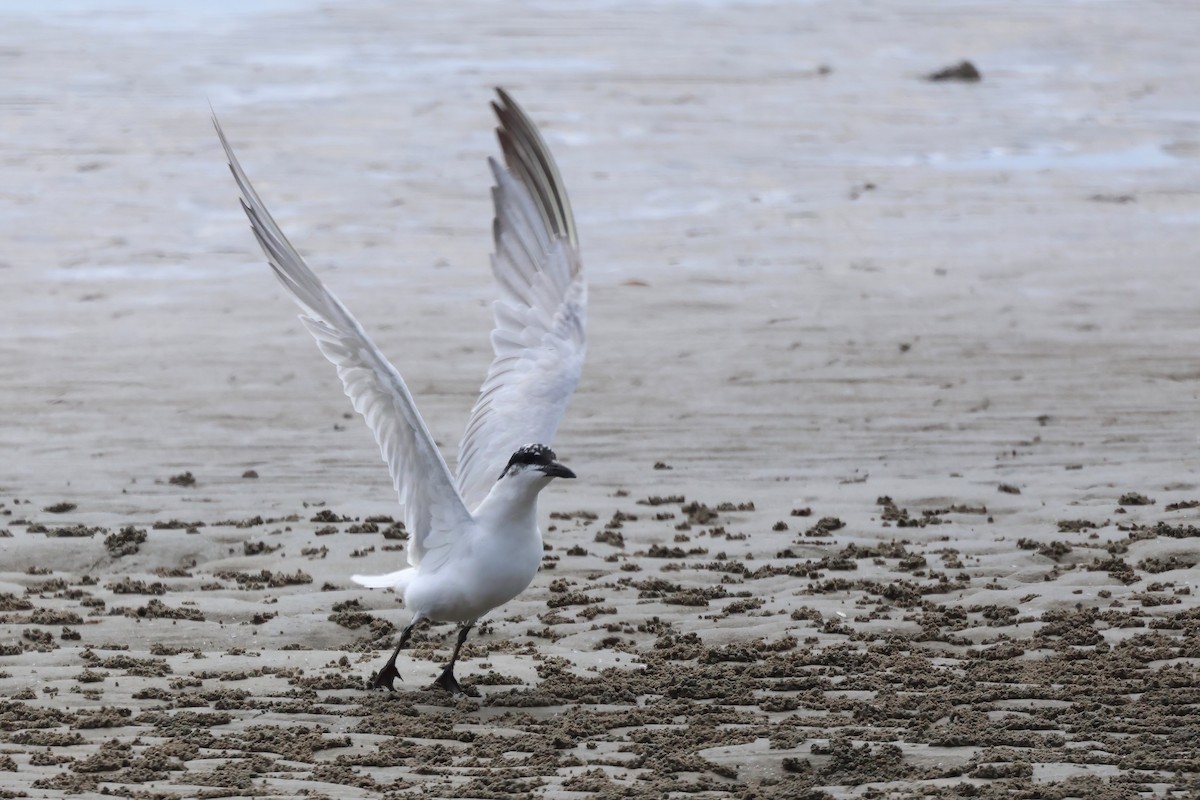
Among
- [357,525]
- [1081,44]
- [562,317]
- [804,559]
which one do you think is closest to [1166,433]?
[804,559]

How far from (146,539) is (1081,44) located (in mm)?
21861

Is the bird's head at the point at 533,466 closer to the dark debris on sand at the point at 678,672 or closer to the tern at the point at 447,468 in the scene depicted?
the tern at the point at 447,468

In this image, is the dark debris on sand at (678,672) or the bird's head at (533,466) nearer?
the dark debris on sand at (678,672)

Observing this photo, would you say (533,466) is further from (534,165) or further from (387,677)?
(534,165)

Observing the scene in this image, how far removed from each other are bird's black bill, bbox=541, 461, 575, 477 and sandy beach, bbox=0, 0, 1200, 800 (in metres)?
0.86

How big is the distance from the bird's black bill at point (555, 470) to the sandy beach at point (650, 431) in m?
0.86

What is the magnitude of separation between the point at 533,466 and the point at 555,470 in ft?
0.45

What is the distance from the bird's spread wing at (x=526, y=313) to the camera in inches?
336

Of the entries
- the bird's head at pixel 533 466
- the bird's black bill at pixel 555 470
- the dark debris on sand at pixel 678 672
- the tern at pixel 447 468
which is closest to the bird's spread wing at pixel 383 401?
the tern at pixel 447 468

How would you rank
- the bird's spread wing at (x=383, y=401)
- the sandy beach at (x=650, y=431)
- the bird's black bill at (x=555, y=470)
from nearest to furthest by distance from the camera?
the sandy beach at (x=650, y=431), the bird's black bill at (x=555, y=470), the bird's spread wing at (x=383, y=401)

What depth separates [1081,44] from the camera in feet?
91.6

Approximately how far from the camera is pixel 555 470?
7.08m

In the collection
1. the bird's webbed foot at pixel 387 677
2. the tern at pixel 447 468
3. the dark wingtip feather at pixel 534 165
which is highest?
the dark wingtip feather at pixel 534 165

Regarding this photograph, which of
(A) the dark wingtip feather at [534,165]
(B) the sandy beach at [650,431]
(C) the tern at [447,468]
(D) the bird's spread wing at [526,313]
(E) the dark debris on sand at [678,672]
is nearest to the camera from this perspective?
(E) the dark debris on sand at [678,672]
